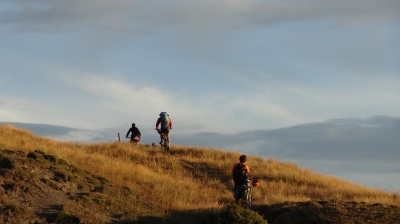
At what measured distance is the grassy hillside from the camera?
18.0 m

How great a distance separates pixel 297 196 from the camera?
26125 mm

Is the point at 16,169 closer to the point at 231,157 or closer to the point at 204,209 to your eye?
the point at 204,209

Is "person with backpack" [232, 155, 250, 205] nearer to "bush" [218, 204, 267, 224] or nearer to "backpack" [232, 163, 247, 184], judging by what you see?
"backpack" [232, 163, 247, 184]

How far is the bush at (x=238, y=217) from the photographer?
56.3 ft

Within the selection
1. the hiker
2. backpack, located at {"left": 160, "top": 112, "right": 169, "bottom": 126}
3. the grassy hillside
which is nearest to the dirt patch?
the grassy hillside

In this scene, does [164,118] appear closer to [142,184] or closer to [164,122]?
[164,122]

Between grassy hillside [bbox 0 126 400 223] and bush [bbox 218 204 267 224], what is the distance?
1.26 m

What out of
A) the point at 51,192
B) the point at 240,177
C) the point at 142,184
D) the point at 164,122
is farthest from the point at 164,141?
the point at 51,192

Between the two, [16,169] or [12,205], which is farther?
[16,169]

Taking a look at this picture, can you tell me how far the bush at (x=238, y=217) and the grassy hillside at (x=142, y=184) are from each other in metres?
1.26

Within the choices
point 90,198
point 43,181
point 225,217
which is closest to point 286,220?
point 225,217

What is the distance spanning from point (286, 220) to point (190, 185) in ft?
26.6

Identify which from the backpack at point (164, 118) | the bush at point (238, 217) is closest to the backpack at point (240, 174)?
the bush at point (238, 217)

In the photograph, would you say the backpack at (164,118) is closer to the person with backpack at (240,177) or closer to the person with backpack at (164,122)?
the person with backpack at (164,122)
